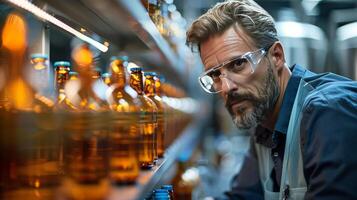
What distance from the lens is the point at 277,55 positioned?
165 cm

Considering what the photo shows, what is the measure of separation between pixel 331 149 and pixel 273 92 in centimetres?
44

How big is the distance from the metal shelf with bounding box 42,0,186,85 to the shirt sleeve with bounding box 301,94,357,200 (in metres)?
0.54

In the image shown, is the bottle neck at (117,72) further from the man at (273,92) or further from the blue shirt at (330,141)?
the blue shirt at (330,141)

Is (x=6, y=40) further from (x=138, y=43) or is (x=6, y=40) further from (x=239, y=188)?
(x=239, y=188)

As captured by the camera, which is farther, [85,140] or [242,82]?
[242,82]

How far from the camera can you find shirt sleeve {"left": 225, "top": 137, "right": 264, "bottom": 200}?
2078mm

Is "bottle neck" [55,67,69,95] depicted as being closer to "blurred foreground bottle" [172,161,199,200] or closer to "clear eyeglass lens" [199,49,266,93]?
"clear eyeglass lens" [199,49,266,93]

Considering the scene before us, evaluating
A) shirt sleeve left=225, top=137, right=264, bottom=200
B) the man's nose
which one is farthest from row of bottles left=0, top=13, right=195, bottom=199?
shirt sleeve left=225, top=137, right=264, bottom=200

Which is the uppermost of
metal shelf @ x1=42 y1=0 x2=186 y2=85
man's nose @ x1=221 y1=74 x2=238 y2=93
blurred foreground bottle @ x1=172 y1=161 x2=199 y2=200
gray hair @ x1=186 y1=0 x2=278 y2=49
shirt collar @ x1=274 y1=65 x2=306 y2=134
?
gray hair @ x1=186 y1=0 x2=278 y2=49

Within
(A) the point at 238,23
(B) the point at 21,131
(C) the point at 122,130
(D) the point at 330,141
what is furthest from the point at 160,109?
(B) the point at 21,131

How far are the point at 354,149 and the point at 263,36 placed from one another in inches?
22.1

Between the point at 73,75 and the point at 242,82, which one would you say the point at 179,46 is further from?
the point at 73,75

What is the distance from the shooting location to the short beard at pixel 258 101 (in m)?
1.57

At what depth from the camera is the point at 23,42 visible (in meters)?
0.83
